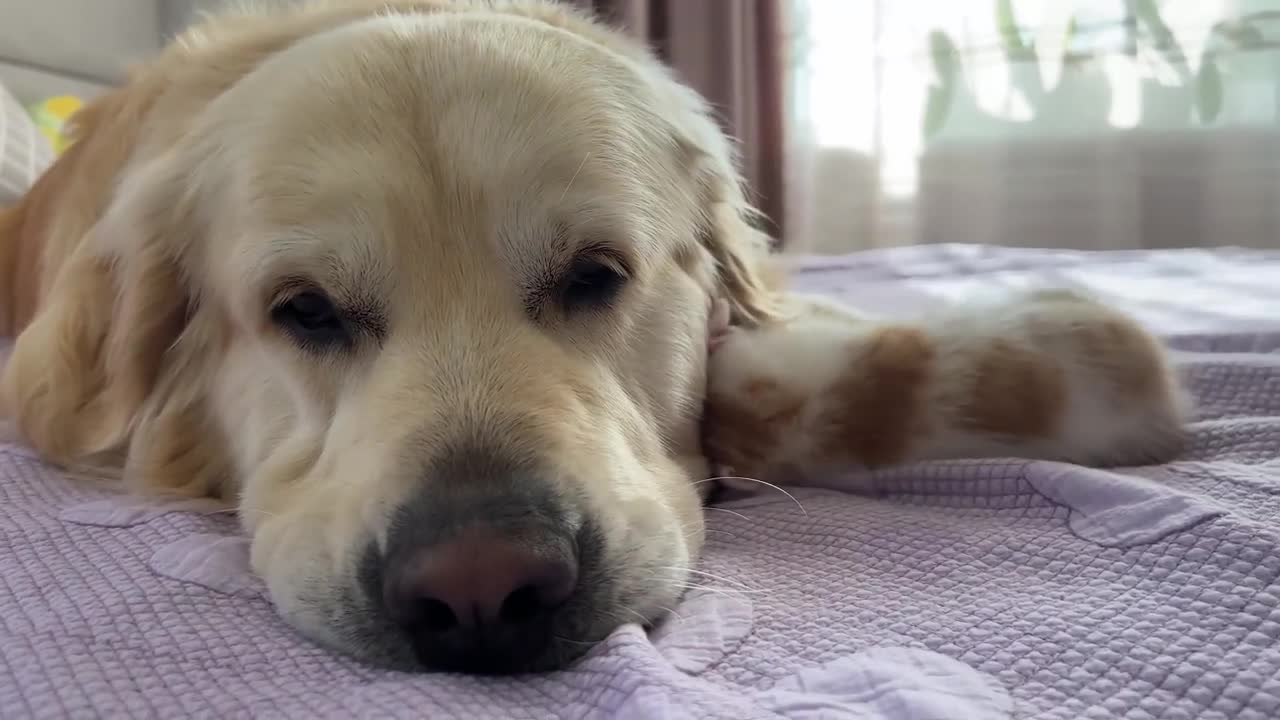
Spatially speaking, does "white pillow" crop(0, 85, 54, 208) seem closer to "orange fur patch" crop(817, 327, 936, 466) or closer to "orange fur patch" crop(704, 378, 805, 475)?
"orange fur patch" crop(704, 378, 805, 475)

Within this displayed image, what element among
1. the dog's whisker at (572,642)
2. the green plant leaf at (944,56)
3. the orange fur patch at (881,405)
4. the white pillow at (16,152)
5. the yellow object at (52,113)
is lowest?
the dog's whisker at (572,642)

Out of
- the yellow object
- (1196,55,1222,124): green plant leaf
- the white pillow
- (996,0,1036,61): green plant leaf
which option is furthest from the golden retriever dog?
(1196,55,1222,124): green plant leaf

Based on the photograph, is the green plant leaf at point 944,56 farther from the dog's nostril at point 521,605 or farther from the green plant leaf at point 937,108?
the dog's nostril at point 521,605

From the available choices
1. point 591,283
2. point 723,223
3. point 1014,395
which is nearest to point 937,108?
point 723,223

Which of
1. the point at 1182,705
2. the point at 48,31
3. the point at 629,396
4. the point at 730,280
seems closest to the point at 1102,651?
the point at 1182,705

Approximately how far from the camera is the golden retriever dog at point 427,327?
2.85 feet

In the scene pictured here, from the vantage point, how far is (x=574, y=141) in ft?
3.92

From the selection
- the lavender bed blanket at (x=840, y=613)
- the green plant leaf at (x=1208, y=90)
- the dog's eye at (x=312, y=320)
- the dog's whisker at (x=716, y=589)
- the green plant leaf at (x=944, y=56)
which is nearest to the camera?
the lavender bed blanket at (x=840, y=613)

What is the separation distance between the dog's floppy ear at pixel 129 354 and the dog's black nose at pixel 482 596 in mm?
706

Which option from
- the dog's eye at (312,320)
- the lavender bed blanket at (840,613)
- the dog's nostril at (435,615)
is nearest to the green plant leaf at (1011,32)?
the lavender bed blanket at (840,613)

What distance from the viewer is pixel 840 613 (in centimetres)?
87

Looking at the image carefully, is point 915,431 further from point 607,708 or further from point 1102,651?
point 607,708

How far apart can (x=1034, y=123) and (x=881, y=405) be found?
364 centimetres

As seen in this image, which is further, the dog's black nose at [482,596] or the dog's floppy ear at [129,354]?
the dog's floppy ear at [129,354]
